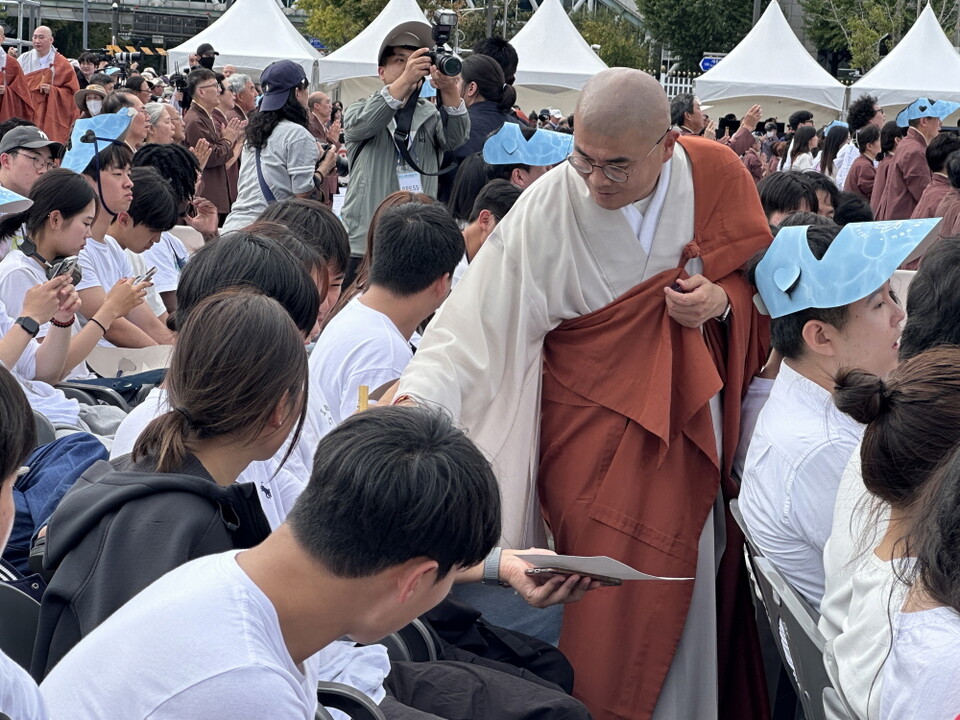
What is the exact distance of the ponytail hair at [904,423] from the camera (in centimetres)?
191

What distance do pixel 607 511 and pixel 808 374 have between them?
1.89 ft

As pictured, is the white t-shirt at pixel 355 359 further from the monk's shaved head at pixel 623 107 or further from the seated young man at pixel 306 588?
the seated young man at pixel 306 588

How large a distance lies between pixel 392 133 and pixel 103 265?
1.59 metres

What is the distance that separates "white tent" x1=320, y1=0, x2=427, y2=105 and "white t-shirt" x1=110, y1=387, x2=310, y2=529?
15.9m

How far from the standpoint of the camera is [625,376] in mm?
2812

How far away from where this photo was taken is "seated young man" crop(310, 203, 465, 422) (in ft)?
10.0

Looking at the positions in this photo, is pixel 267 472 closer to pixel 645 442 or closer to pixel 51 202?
pixel 645 442

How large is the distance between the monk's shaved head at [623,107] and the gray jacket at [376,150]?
2977mm

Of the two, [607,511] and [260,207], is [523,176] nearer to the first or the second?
[260,207]

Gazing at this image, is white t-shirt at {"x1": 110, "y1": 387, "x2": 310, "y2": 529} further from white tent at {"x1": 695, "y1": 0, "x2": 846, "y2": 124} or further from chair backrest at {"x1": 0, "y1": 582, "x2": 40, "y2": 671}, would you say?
white tent at {"x1": 695, "y1": 0, "x2": 846, "y2": 124}

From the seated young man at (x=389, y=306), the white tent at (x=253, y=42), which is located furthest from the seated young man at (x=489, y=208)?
the white tent at (x=253, y=42)

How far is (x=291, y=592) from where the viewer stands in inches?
57.9

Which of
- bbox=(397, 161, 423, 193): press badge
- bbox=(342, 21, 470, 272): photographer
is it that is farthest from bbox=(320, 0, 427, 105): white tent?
bbox=(397, 161, 423, 193): press badge

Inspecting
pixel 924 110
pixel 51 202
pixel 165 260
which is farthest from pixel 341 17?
pixel 51 202
